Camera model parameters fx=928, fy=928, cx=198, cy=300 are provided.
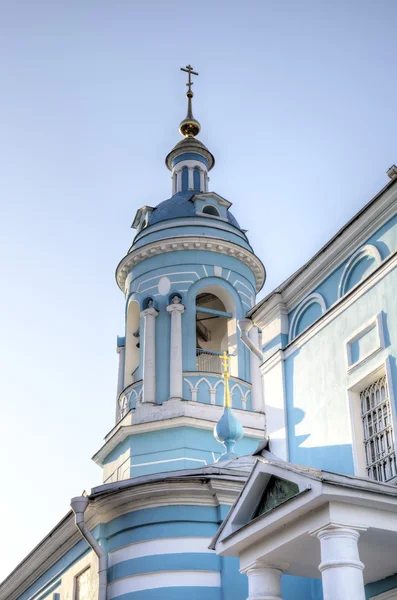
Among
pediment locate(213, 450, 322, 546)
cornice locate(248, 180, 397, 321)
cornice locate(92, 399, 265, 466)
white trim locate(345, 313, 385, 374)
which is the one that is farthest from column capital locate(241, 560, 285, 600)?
cornice locate(92, 399, 265, 466)

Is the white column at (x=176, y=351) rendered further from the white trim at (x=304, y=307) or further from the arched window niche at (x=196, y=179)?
the white trim at (x=304, y=307)

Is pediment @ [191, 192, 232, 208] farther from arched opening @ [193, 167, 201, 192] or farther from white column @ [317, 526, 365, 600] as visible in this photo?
white column @ [317, 526, 365, 600]

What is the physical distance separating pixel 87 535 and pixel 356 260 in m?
6.11

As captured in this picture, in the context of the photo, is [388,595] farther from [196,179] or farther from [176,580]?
[196,179]

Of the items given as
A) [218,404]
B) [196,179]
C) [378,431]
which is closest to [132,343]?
[218,404]

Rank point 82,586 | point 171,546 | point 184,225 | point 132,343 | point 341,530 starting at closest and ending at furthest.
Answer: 1. point 341,530
2. point 171,546
3. point 82,586
4. point 184,225
5. point 132,343

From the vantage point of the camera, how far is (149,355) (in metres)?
18.3

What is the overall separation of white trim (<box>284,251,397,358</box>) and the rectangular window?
213 inches

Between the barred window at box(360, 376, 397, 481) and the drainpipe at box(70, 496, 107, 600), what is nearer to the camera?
the barred window at box(360, 376, 397, 481)

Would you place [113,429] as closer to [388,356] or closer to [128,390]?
[128,390]

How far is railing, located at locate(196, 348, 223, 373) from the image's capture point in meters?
18.6

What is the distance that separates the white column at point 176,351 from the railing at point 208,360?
66cm

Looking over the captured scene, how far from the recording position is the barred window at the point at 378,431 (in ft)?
32.0

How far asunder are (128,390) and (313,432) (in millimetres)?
8144
